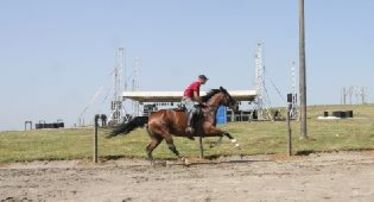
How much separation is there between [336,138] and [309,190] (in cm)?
1519

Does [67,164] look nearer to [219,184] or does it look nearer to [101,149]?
[101,149]

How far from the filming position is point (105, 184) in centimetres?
1662

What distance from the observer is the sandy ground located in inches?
554

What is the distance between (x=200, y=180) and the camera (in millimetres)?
17031

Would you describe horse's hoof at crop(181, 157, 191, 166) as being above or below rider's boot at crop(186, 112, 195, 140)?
below

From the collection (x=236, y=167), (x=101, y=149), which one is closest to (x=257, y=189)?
(x=236, y=167)

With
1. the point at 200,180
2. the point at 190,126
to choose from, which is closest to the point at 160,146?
the point at 190,126

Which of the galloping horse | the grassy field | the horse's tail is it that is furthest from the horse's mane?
the grassy field

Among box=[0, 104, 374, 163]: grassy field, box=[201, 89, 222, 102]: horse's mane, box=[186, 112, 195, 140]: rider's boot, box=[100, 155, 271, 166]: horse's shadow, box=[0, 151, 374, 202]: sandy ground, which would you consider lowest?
box=[0, 151, 374, 202]: sandy ground

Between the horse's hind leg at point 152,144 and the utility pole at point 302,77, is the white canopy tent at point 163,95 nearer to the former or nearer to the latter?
the utility pole at point 302,77

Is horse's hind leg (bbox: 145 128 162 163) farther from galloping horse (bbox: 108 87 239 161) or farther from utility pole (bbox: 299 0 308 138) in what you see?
utility pole (bbox: 299 0 308 138)

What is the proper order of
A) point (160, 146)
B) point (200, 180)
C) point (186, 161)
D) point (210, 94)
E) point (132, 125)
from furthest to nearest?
point (160, 146)
point (132, 125)
point (210, 94)
point (186, 161)
point (200, 180)

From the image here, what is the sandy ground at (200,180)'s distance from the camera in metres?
14.1

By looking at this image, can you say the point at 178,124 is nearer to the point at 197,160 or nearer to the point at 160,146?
the point at 197,160
